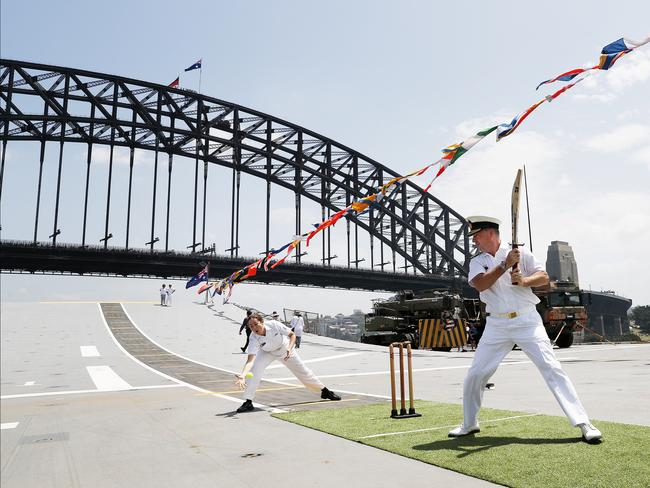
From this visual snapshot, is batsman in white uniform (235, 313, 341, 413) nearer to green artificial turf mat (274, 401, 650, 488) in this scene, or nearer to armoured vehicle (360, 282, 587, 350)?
green artificial turf mat (274, 401, 650, 488)

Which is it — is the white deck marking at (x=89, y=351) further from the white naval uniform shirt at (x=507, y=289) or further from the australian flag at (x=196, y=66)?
the australian flag at (x=196, y=66)

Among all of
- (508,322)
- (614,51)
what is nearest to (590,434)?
(508,322)

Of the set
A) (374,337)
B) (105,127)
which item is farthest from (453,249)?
(374,337)

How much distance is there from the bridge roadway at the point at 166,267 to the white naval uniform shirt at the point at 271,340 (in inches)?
2487

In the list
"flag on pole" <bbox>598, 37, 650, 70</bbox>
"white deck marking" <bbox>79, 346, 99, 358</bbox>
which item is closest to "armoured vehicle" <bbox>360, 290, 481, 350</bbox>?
"white deck marking" <bbox>79, 346, 99, 358</bbox>

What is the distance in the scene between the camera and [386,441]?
511 cm

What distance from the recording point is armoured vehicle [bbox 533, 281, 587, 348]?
23844 millimetres

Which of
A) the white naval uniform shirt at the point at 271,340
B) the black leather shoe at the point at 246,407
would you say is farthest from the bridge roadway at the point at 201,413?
the white naval uniform shirt at the point at 271,340

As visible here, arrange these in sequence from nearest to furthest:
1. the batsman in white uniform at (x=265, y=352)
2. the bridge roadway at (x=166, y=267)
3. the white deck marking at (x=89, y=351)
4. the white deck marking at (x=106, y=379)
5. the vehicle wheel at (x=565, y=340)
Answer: the batsman in white uniform at (x=265, y=352), the white deck marking at (x=106, y=379), the white deck marking at (x=89, y=351), the vehicle wheel at (x=565, y=340), the bridge roadway at (x=166, y=267)

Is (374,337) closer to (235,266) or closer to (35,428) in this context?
(35,428)

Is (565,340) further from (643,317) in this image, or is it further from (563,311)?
(643,317)

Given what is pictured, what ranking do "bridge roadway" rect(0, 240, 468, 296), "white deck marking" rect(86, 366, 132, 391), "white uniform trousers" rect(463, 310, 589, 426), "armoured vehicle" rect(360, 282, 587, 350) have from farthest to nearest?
"bridge roadway" rect(0, 240, 468, 296)
"armoured vehicle" rect(360, 282, 587, 350)
"white deck marking" rect(86, 366, 132, 391)
"white uniform trousers" rect(463, 310, 589, 426)

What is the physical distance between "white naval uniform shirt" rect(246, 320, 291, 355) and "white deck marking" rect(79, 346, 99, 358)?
44.2ft

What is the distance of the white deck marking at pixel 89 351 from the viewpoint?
19.2 meters
